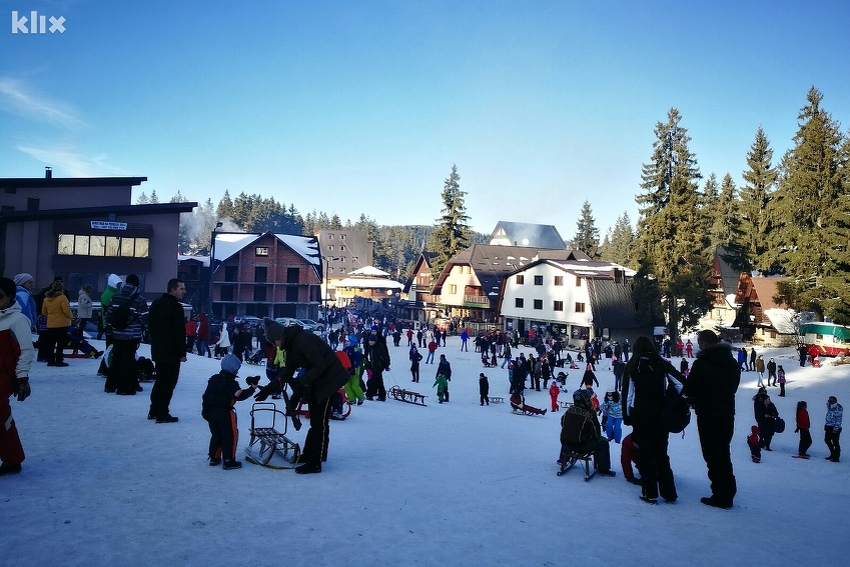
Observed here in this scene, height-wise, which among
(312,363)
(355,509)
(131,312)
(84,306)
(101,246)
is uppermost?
(101,246)

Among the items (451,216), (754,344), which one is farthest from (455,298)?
(754,344)

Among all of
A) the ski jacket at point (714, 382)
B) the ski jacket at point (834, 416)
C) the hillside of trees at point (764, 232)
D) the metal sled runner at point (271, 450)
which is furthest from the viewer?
the hillside of trees at point (764, 232)

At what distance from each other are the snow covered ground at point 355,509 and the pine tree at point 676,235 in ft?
106

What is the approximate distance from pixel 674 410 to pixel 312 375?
149 inches

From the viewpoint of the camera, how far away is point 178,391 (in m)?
10.8

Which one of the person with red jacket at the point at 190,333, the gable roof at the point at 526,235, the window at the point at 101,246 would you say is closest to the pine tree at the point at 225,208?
the gable roof at the point at 526,235

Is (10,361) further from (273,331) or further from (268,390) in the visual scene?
(273,331)

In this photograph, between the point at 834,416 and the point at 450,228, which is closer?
the point at 834,416

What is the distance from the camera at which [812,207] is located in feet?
133

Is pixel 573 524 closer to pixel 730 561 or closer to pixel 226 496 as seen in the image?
pixel 730 561

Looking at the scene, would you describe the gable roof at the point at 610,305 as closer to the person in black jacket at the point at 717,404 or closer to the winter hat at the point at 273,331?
the person in black jacket at the point at 717,404

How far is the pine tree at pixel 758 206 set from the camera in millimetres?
48281

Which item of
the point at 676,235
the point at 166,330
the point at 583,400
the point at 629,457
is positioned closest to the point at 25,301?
the point at 166,330

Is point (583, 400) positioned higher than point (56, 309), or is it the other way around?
point (56, 309)
